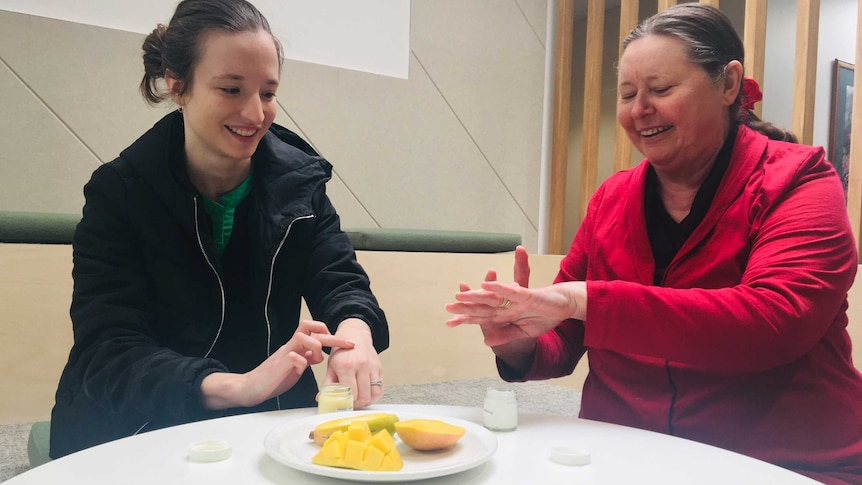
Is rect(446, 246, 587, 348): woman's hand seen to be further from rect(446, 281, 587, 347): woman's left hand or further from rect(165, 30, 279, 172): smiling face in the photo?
rect(165, 30, 279, 172): smiling face

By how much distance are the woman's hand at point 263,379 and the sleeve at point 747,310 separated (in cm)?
46

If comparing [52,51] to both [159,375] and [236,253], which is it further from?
[159,375]

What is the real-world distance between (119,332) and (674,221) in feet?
3.60

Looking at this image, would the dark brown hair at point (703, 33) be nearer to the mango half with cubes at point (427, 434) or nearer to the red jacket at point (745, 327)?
the red jacket at point (745, 327)

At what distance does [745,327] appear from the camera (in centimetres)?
106

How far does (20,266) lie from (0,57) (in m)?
0.95

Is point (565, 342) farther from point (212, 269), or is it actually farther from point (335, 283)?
point (212, 269)

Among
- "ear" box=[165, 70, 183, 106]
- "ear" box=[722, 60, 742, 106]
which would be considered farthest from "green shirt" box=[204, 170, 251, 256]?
"ear" box=[722, 60, 742, 106]

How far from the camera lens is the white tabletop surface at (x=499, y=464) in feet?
2.50

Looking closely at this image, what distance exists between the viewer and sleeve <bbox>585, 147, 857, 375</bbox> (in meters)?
1.06

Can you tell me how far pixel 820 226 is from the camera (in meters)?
1.15

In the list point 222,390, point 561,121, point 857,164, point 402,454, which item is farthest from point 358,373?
point 561,121

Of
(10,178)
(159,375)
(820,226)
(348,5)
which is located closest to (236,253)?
(159,375)

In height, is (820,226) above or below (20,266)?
above
